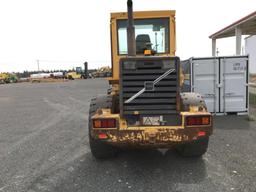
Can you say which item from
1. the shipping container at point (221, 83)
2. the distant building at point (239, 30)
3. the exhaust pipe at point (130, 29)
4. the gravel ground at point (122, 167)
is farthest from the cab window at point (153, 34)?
the distant building at point (239, 30)

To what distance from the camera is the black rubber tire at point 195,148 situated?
603 centimetres

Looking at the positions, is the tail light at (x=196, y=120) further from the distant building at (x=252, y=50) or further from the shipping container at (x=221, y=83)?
the distant building at (x=252, y=50)

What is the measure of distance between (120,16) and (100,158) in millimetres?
2885

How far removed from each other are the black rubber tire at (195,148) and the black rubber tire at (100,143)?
1292 millimetres

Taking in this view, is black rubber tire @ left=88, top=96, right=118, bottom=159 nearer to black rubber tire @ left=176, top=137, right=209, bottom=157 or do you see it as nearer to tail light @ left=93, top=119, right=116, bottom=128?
tail light @ left=93, top=119, right=116, bottom=128

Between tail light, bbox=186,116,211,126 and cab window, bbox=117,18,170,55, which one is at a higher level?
cab window, bbox=117,18,170,55

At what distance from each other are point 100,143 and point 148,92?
1.42 metres

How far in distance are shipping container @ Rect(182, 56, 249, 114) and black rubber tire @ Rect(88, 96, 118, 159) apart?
595 centimetres

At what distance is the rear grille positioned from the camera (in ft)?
17.6

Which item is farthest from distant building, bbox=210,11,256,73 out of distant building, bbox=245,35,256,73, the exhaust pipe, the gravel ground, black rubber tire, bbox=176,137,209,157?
the exhaust pipe

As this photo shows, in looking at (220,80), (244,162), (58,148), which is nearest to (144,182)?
(244,162)

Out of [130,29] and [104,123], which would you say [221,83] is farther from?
[104,123]

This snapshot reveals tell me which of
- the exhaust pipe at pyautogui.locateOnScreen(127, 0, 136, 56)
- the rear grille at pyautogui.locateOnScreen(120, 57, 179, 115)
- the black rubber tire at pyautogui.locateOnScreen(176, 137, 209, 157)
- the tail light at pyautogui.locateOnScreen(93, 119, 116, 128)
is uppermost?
the exhaust pipe at pyautogui.locateOnScreen(127, 0, 136, 56)

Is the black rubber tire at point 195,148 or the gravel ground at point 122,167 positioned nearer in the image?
the gravel ground at point 122,167
